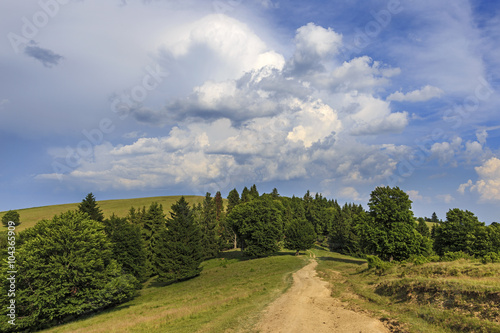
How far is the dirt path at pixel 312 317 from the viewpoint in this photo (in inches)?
630

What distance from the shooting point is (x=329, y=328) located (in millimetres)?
16156

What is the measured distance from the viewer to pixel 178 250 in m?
55.2

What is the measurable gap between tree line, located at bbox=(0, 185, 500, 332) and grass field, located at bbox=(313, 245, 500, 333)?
26.9ft

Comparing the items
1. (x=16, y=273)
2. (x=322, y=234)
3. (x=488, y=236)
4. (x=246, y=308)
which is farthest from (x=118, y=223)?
(x=322, y=234)

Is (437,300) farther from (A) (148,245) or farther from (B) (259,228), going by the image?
(A) (148,245)

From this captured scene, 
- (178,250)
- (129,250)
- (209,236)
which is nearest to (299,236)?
(209,236)

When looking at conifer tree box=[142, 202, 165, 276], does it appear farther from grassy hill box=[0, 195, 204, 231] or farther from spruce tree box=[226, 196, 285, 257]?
grassy hill box=[0, 195, 204, 231]

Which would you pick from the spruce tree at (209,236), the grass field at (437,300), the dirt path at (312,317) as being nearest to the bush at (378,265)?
the grass field at (437,300)

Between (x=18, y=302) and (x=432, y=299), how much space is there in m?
45.2

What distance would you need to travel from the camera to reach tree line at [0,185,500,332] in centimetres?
3284

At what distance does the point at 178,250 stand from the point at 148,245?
67.8ft

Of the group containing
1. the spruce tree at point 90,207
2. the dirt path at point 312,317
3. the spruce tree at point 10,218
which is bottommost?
the dirt path at point 312,317

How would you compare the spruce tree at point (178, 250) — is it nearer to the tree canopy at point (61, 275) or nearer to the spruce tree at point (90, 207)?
the tree canopy at point (61, 275)

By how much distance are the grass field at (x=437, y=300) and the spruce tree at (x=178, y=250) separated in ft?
118
